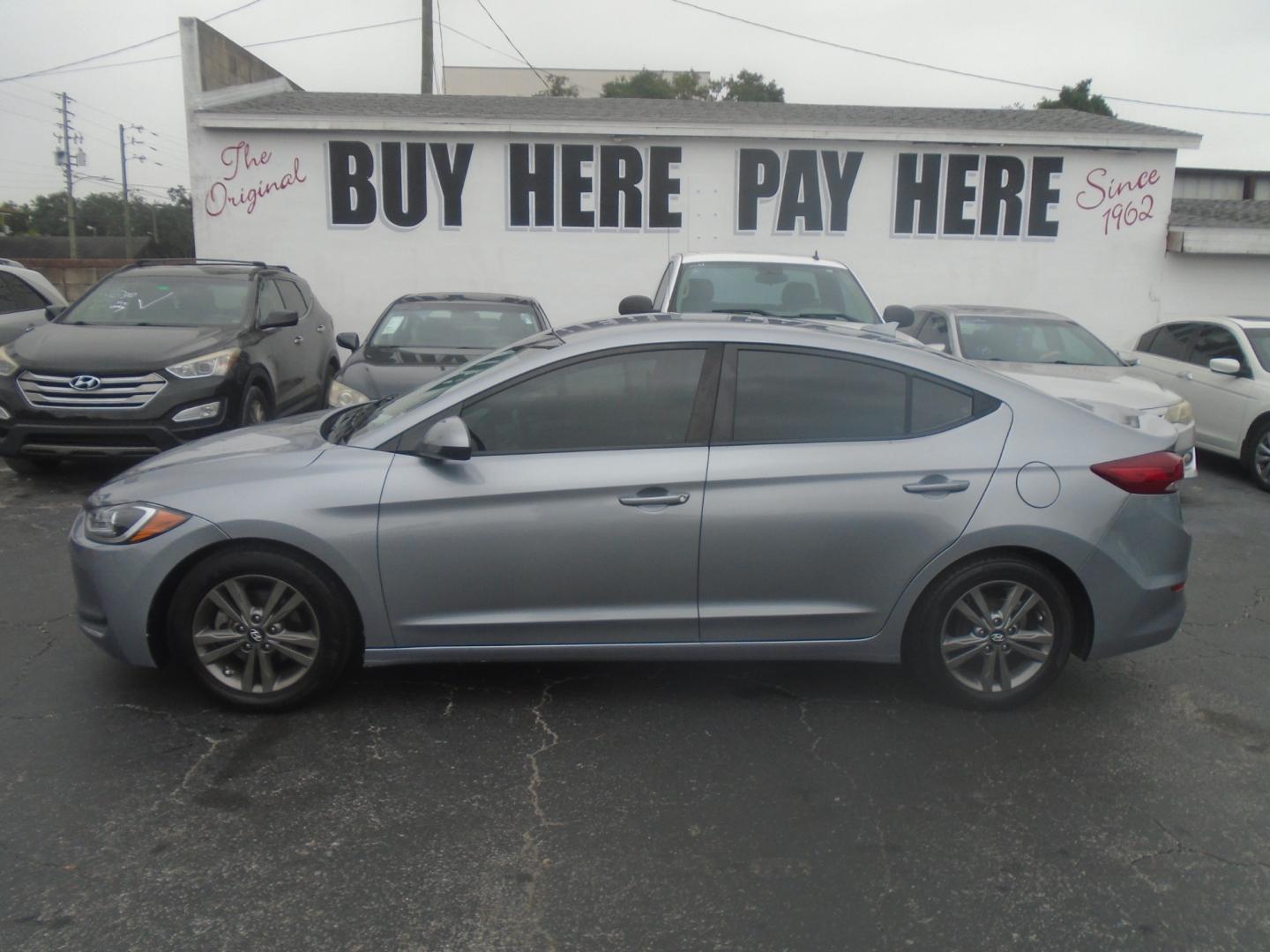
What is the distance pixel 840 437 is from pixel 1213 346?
307 inches

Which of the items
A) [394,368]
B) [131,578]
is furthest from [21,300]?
[131,578]

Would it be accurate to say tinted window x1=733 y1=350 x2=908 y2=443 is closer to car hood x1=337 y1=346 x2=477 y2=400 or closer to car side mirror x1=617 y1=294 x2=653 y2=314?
car side mirror x1=617 y1=294 x2=653 y2=314

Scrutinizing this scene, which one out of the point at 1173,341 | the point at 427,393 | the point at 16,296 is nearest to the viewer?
the point at 427,393

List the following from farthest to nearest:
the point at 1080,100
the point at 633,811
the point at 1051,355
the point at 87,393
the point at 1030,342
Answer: the point at 1080,100 → the point at 1030,342 → the point at 1051,355 → the point at 87,393 → the point at 633,811

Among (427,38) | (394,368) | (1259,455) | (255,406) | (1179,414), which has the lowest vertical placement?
(1259,455)

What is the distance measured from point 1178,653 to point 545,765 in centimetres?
320

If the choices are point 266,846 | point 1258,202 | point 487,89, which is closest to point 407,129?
point 266,846

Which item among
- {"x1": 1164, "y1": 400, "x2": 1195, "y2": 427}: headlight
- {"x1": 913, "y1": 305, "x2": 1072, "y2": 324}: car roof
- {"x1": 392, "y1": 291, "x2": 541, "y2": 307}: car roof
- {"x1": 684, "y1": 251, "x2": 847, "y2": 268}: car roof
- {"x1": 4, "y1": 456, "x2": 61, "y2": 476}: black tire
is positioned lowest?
{"x1": 4, "y1": 456, "x2": 61, "y2": 476}: black tire

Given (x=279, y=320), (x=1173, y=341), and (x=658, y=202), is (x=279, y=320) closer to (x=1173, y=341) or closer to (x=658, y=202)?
(x=658, y=202)

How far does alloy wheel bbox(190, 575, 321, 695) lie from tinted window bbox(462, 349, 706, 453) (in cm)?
97

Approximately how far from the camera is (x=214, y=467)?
420 centimetres

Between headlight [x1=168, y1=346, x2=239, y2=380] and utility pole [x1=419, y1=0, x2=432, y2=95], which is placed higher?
utility pole [x1=419, y1=0, x2=432, y2=95]

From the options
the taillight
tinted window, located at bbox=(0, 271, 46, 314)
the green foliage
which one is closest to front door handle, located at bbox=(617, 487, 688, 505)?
the taillight

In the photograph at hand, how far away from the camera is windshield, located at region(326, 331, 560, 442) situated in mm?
4414
